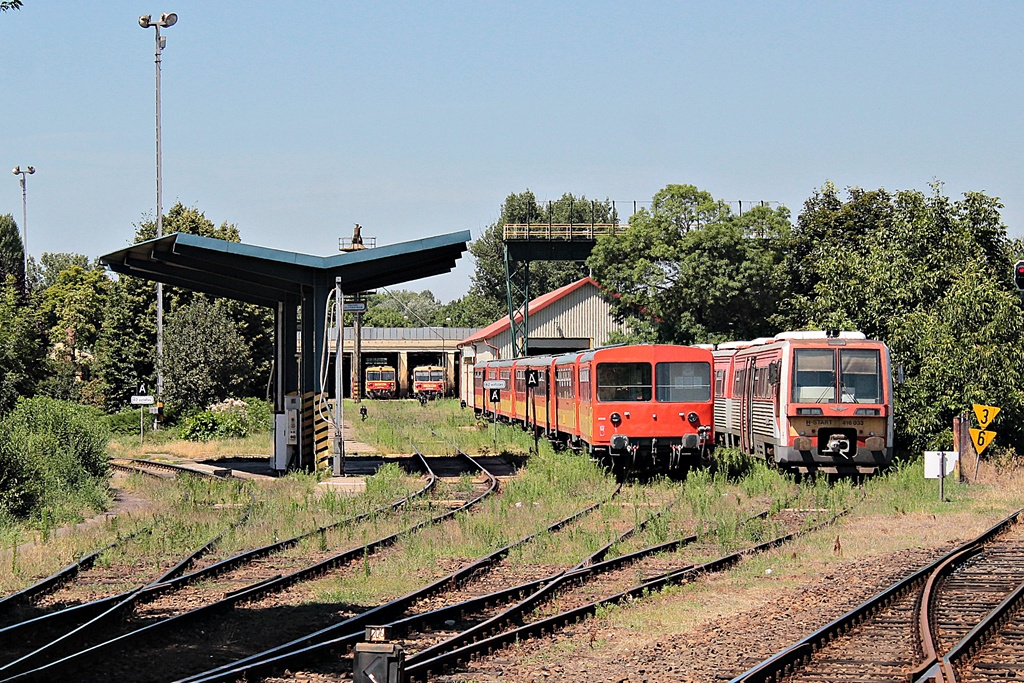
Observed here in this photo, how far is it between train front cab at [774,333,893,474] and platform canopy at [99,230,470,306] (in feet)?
22.7

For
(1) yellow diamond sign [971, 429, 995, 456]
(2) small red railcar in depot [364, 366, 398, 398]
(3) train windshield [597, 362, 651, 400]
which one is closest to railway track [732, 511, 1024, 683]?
(1) yellow diamond sign [971, 429, 995, 456]

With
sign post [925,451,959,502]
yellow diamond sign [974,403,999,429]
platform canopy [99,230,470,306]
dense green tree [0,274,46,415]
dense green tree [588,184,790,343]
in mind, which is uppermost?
dense green tree [588,184,790,343]

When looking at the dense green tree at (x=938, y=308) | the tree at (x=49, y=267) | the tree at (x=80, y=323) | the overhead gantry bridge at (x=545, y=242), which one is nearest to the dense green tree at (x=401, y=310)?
the tree at (x=49, y=267)

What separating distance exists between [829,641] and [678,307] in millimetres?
41395

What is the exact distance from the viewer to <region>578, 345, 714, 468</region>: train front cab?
23.7 m

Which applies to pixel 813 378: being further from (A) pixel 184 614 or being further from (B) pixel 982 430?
(A) pixel 184 614

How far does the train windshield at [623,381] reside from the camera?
2395 centimetres

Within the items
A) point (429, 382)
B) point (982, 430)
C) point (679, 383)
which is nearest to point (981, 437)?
point (982, 430)

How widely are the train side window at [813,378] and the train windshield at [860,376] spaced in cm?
22

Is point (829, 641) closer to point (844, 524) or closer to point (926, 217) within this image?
point (844, 524)

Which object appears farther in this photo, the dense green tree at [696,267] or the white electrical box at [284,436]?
the dense green tree at [696,267]

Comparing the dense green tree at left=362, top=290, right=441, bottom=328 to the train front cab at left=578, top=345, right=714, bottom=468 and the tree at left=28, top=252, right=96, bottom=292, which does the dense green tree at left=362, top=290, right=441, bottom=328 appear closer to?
the tree at left=28, top=252, right=96, bottom=292

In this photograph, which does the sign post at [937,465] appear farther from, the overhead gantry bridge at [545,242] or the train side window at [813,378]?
the overhead gantry bridge at [545,242]

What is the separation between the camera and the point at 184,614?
11.1 metres
